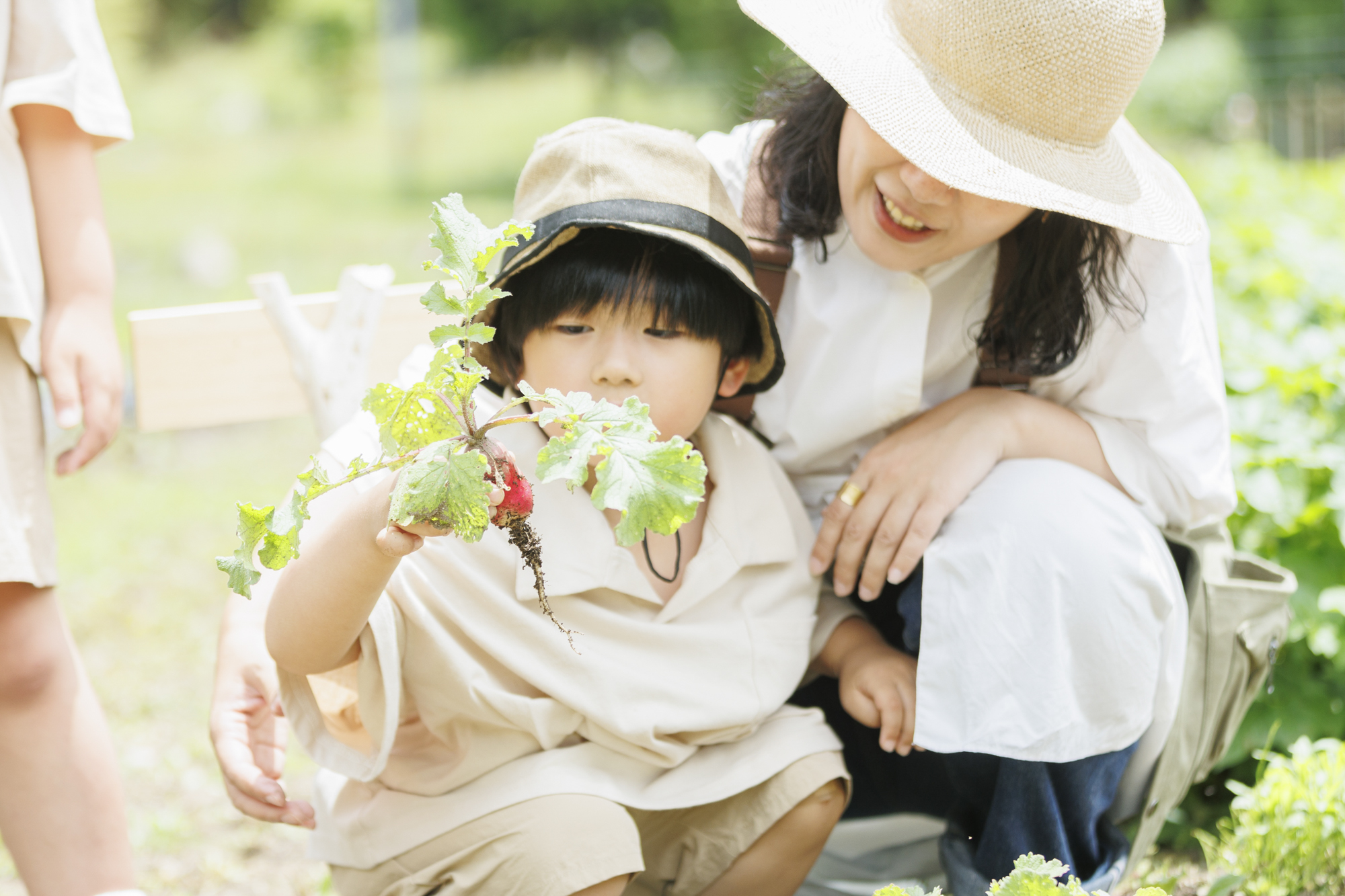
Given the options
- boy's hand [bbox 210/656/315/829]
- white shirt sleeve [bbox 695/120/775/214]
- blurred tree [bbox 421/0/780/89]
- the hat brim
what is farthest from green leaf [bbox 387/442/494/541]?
blurred tree [bbox 421/0/780/89]

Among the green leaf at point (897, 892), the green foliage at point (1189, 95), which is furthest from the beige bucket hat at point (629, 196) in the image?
the green foliage at point (1189, 95)

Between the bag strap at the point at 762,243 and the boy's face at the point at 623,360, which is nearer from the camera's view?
the boy's face at the point at 623,360

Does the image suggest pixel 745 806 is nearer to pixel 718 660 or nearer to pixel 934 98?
pixel 718 660

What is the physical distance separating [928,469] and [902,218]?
1.31ft

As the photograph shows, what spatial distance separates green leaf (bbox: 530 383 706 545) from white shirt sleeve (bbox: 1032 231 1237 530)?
1.10 m

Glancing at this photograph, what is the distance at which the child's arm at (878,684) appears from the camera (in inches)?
75.4

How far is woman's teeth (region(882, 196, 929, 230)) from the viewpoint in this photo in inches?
73.9

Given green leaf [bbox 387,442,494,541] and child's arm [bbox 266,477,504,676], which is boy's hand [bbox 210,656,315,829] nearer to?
child's arm [bbox 266,477,504,676]

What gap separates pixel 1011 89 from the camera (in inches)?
68.1

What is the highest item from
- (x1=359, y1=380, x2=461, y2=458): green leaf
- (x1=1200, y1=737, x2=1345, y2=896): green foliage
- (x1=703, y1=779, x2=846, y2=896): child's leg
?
(x1=359, y1=380, x2=461, y2=458): green leaf

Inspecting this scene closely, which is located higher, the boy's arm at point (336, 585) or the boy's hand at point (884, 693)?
the boy's arm at point (336, 585)

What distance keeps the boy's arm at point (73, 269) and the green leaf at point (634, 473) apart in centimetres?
99

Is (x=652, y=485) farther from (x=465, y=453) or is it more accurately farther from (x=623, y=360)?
(x=623, y=360)

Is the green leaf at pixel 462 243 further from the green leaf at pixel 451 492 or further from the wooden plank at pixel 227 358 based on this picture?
the wooden plank at pixel 227 358
